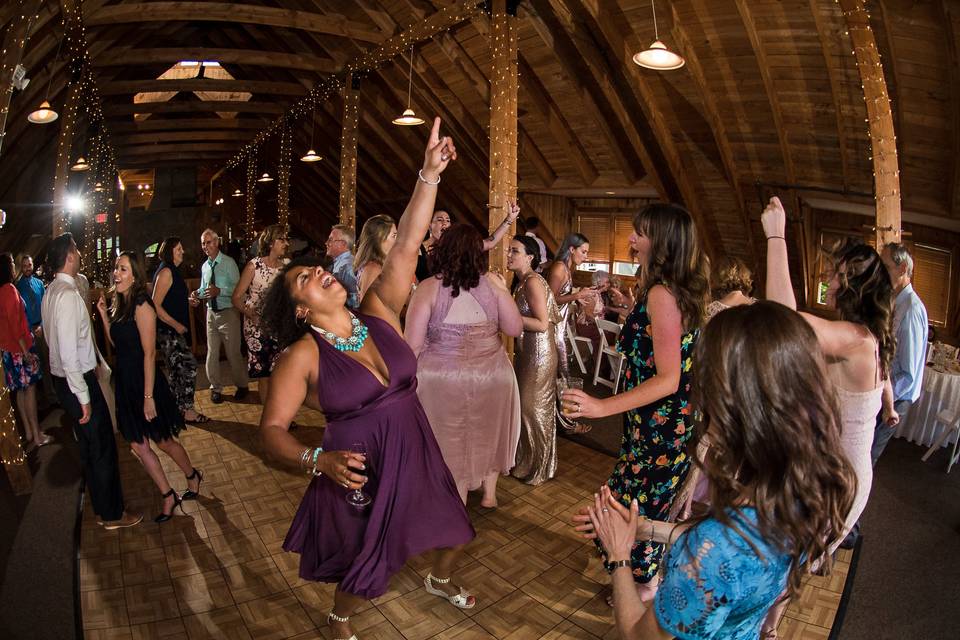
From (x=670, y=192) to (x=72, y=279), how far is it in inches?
292

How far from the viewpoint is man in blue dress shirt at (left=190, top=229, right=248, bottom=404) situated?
18.0 feet

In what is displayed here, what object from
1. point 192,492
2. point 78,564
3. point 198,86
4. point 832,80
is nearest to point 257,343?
point 192,492

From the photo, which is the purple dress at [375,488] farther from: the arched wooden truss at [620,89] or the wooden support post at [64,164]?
the wooden support post at [64,164]

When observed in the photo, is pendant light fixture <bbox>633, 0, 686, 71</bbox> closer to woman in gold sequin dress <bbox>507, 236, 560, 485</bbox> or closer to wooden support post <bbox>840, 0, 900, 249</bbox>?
wooden support post <bbox>840, 0, 900, 249</bbox>

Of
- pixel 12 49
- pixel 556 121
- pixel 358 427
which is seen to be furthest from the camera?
pixel 556 121

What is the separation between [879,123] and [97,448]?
5.79 m

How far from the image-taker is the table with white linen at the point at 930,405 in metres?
4.80

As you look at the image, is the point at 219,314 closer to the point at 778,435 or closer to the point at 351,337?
the point at 351,337

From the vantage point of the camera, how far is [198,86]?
440 inches

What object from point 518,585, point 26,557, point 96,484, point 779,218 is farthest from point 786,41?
point 26,557

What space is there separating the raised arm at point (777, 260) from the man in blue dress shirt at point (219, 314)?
4.58 meters

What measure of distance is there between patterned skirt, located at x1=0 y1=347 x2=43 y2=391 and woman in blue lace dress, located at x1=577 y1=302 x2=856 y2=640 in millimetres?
5123

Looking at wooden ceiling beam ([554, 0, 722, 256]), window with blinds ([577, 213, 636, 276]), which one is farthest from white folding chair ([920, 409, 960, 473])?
window with blinds ([577, 213, 636, 276])

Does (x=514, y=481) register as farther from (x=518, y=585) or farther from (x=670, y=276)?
(x=670, y=276)
